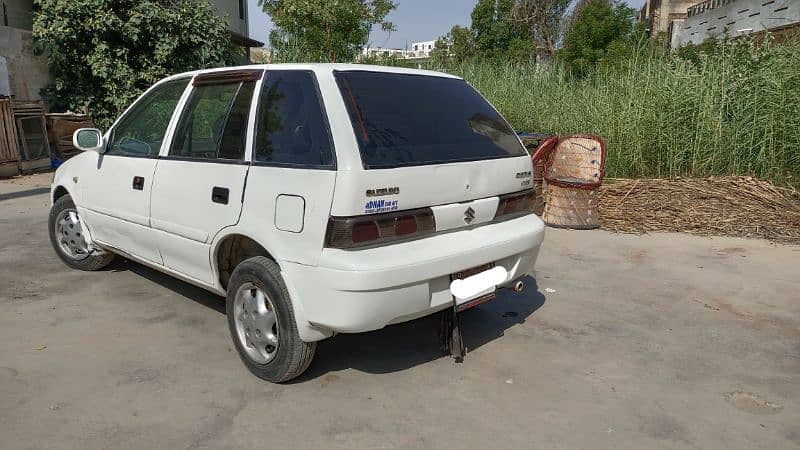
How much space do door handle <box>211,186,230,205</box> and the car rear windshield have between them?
0.89 meters

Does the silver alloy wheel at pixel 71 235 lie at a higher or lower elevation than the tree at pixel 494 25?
lower

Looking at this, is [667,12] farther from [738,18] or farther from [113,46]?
[113,46]

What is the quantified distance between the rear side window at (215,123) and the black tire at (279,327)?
2.15 ft

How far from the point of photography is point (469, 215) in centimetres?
315

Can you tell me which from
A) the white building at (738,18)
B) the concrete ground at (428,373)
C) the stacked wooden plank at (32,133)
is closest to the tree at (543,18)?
the white building at (738,18)

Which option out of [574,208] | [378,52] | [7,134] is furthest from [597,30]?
[7,134]

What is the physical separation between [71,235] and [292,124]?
298 centimetres

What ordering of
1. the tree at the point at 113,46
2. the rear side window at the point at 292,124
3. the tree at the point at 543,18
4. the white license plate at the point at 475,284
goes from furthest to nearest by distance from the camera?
the tree at the point at 543,18 → the tree at the point at 113,46 → the white license plate at the point at 475,284 → the rear side window at the point at 292,124

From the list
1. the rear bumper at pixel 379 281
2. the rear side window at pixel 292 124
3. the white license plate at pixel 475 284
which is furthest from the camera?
the white license plate at pixel 475 284

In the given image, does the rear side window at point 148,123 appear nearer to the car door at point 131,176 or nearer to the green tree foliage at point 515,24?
the car door at point 131,176

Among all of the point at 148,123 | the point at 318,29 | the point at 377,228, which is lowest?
the point at 377,228

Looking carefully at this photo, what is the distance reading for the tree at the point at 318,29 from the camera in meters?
14.7

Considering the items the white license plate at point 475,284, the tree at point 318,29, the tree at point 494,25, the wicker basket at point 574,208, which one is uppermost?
the tree at point 494,25

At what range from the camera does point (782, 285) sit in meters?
4.98
